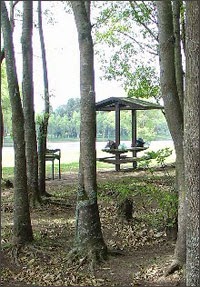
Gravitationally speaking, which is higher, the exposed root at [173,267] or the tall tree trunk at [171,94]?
the tall tree trunk at [171,94]

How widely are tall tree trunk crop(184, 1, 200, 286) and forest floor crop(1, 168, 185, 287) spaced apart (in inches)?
40.7

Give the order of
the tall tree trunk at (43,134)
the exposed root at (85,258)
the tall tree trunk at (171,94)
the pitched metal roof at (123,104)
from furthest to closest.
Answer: the pitched metal roof at (123,104) < the tall tree trunk at (43,134) < the exposed root at (85,258) < the tall tree trunk at (171,94)

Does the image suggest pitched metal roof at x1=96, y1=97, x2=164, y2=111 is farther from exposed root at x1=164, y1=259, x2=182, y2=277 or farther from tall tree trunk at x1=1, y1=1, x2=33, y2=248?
exposed root at x1=164, y1=259, x2=182, y2=277

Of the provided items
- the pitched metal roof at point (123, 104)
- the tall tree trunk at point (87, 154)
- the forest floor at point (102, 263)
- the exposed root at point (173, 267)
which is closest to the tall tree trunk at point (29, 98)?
the forest floor at point (102, 263)

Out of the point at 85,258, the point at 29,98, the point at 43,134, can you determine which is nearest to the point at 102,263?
the point at 85,258

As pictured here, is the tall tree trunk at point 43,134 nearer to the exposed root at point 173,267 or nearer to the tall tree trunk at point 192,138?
the exposed root at point 173,267

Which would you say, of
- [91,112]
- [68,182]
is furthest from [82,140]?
[68,182]

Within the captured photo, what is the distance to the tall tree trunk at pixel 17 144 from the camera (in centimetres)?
674

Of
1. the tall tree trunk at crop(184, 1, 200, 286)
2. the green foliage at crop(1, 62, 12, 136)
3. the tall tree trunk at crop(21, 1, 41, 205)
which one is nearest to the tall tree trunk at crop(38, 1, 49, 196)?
the tall tree trunk at crop(21, 1, 41, 205)

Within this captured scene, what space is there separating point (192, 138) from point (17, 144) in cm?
362

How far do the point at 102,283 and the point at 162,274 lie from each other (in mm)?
751

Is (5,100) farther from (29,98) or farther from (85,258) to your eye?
(85,258)

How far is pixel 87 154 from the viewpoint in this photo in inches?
240

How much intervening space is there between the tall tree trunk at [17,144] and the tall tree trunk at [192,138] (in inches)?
138
